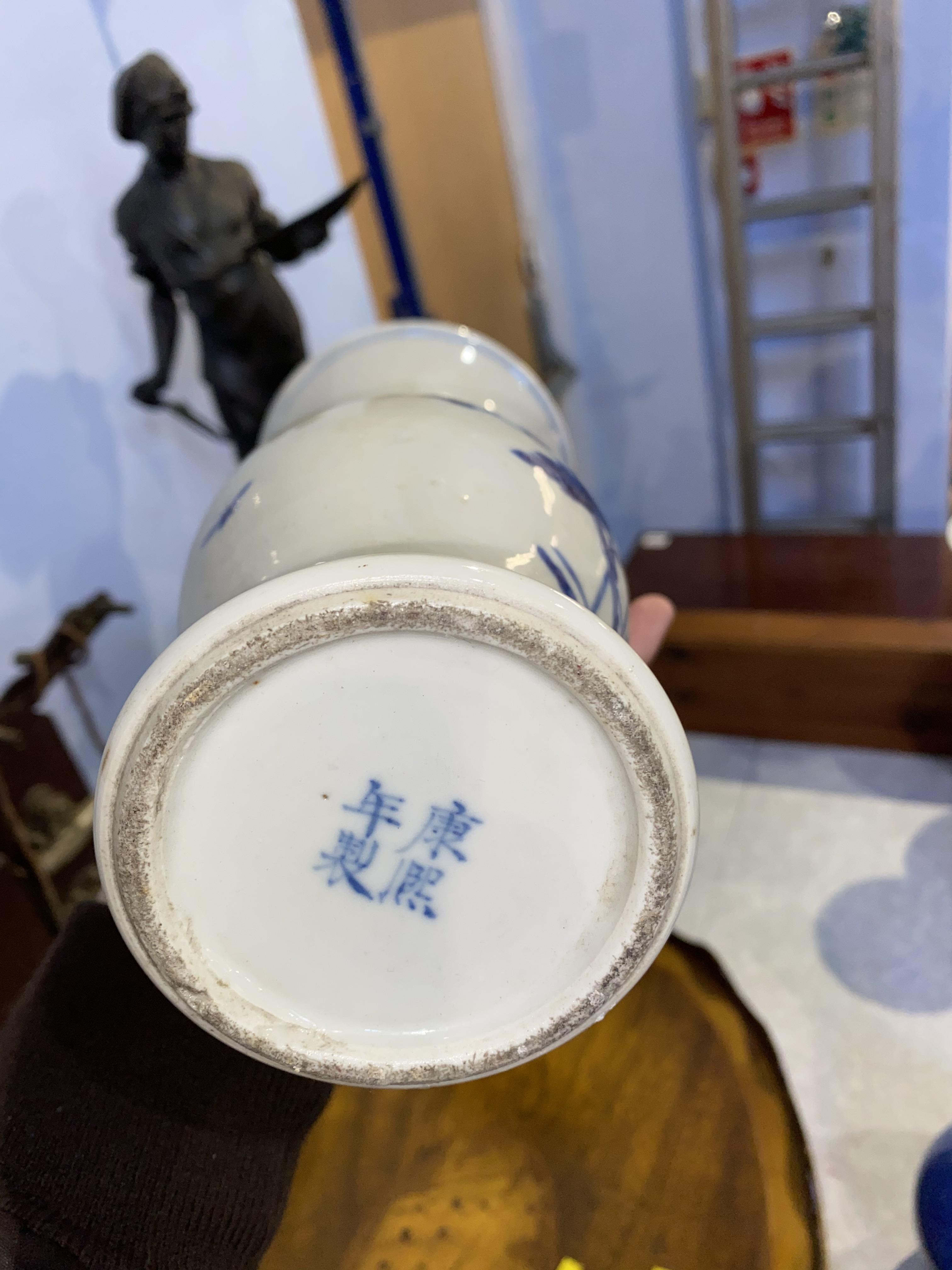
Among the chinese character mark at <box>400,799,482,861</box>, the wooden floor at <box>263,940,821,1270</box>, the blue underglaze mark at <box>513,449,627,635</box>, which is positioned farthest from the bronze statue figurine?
the wooden floor at <box>263,940,821,1270</box>

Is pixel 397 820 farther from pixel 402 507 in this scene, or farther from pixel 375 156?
pixel 375 156

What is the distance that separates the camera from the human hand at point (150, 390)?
103cm

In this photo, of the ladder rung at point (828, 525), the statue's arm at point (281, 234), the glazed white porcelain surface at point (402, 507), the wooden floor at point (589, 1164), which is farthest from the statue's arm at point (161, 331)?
the ladder rung at point (828, 525)

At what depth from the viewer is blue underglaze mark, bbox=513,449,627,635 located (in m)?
0.65

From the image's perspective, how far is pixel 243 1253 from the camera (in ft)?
2.07

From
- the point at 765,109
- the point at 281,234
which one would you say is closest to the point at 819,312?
the point at 765,109

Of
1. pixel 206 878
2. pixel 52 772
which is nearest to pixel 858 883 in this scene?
pixel 206 878

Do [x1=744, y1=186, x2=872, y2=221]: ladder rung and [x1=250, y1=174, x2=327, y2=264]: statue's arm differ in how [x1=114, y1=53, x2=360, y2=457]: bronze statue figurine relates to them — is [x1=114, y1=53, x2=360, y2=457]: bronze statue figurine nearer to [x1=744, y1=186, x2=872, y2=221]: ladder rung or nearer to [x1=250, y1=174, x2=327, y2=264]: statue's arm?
[x1=250, y1=174, x2=327, y2=264]: statue's arm

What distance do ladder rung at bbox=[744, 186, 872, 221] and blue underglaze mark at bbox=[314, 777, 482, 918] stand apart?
55.4 inches

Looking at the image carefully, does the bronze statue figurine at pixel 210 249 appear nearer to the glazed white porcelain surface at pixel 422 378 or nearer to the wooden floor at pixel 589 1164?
the glazed white porcelain surface at pixel 422 378

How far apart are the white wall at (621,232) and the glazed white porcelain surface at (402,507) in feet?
4.04

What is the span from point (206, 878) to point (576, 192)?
1654 mm

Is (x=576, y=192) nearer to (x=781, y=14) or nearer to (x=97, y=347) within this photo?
(x=781, y=14)

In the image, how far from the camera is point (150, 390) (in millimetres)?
1041
